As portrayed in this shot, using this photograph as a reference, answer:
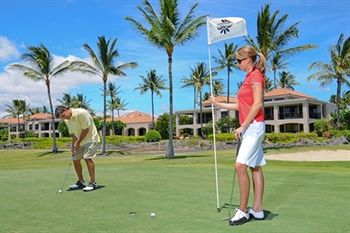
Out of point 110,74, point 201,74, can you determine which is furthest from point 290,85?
point 110,74

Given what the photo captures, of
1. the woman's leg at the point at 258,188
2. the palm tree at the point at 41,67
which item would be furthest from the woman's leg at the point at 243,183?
the palm tree at the point at 41,67

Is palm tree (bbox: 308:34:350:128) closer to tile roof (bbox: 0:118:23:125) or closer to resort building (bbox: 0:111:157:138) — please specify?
resort building (bbox: 0:111:157:138)

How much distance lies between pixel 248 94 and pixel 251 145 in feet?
2.24

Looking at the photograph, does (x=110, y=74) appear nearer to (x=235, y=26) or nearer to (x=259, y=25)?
(x=259, y=25)

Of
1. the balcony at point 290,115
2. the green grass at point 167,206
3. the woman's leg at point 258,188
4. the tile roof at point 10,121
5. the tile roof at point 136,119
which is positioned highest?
the tile roof at point 10,121

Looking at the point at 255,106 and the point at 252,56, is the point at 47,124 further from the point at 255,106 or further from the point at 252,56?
the point at 255,106

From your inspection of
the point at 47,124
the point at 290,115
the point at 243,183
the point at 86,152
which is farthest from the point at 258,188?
the point at 47,124

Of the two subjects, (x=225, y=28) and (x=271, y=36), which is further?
(x=271, y=36)

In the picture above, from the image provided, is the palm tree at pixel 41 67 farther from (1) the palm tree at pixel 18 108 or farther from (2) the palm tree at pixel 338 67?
(1) the palm tree at pixel 18 108

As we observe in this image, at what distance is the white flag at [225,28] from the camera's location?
7.21 meters

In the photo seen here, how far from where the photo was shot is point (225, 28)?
7309mm

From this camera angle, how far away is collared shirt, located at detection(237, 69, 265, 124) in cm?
579

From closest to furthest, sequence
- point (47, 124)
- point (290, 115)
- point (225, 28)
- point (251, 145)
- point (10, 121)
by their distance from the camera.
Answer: point (251, 145), point (225, 28), point (290, 115), point (47, 124), point (10, 121)

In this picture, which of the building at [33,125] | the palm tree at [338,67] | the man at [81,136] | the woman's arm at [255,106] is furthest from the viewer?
the building at [33,125]
